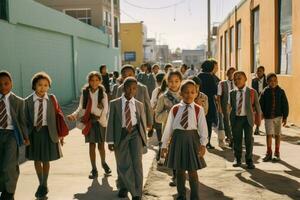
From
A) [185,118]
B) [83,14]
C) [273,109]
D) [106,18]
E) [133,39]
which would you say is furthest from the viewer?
[133,39]

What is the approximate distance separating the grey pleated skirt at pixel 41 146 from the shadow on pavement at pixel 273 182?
3.01 metres

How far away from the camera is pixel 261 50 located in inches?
730

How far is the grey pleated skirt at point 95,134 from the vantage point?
7633 millimetres

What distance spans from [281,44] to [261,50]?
261 cm

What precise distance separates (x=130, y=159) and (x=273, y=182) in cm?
239

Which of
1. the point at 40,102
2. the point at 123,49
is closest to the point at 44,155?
the point at 40,102

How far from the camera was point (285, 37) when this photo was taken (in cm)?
1532

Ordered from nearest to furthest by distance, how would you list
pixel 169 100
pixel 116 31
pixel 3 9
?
pixel 169 100 → pixel 3 9 → pixel 116 31

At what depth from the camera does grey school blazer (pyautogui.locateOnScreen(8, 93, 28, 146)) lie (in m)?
6.20

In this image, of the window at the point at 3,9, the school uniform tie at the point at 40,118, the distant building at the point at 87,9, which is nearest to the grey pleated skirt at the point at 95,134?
the school uniform tie at the point at 40,118

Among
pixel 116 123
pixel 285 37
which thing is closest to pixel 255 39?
pixel 285 37

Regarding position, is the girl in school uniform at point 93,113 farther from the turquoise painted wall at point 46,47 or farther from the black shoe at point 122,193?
the turquoise painted wall at point 46,47

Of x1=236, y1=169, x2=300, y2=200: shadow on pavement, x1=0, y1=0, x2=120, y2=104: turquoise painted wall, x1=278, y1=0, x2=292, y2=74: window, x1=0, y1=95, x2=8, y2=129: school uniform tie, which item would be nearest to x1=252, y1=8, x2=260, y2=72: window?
x1=278, y1=0, x2=292, y2=74: window

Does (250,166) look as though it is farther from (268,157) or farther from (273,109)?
(273,109)
